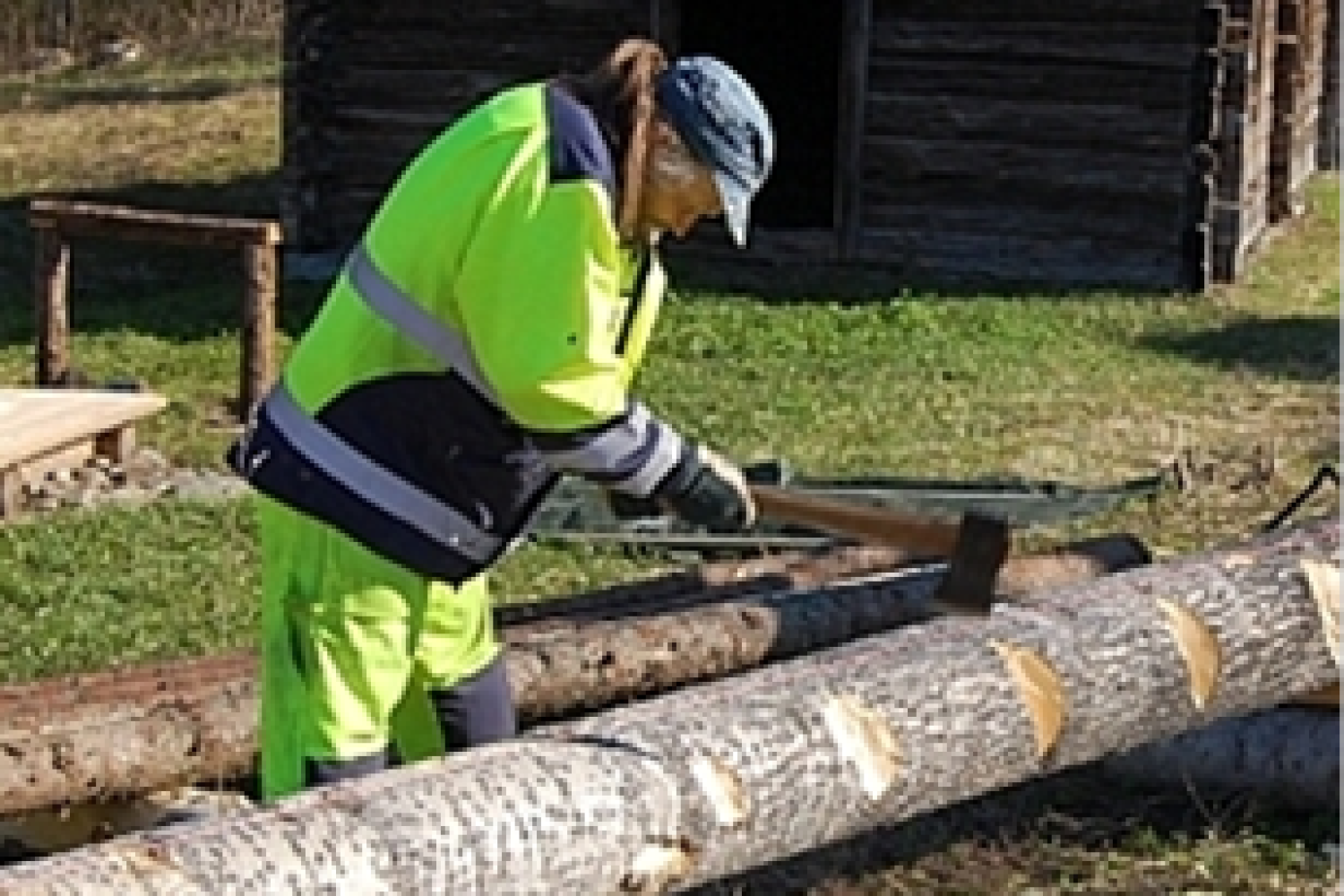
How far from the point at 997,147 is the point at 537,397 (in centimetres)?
1195

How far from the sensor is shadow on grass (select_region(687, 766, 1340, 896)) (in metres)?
6.54

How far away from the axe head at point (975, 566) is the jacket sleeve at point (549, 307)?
3.74ft

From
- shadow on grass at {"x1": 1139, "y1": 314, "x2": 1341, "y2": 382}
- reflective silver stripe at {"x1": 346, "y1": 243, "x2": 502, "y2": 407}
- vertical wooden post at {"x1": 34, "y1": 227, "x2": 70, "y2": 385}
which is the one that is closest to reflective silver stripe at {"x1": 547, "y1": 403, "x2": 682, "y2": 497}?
reflective silver stripe at {"x1": 346, "y1": 243, "x2": 502, "y2": 407}

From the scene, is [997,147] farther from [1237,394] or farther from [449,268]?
[449,268]

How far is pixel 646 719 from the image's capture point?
16.5 ft

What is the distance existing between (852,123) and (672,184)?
38.7 feet

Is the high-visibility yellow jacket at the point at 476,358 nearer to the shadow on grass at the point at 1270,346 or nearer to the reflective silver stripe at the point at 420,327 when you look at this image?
the reflective silver stripe at the point at 420,327

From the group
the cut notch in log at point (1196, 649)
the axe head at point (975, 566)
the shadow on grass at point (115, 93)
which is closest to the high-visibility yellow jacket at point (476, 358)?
the axe head at point (975, 566)

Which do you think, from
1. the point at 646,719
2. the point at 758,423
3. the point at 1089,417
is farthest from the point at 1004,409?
the point at 646,719

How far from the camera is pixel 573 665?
654cm

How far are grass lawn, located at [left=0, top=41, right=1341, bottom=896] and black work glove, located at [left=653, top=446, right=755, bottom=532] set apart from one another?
163cm

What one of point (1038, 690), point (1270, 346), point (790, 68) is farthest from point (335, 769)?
point (790, 68)

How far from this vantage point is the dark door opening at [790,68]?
19.0m

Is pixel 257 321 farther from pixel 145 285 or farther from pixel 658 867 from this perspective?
pixel 658 867
